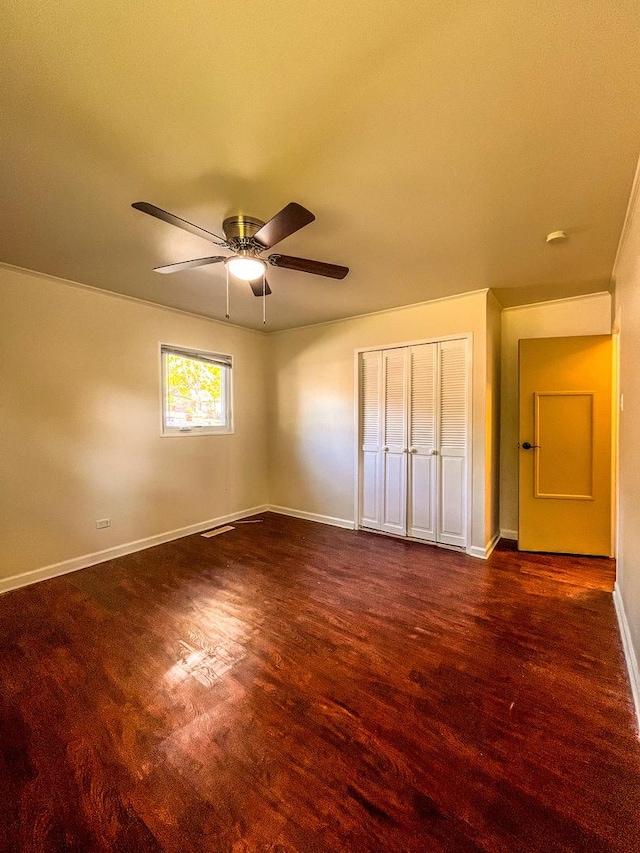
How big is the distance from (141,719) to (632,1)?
3.11 metres

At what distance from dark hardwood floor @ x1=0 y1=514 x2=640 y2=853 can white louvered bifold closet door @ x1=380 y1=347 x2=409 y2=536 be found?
45.9 inches

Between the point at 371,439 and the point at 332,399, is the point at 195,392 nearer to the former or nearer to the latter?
the point at 332,399

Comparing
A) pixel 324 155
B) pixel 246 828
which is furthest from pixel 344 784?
pixel 324 155

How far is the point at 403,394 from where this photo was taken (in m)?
3.84

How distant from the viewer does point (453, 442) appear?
3.53 m

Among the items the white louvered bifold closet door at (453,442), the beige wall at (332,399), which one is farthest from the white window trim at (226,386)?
the white louvered bifold closet door at (453,442)

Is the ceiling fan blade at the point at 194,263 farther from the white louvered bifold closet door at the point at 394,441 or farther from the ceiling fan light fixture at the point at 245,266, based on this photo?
the white louvered bifold closet door at the point at 394,441

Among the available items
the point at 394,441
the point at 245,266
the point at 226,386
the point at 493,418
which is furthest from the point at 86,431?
the point at 493,418

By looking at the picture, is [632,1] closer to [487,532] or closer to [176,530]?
[487,532]

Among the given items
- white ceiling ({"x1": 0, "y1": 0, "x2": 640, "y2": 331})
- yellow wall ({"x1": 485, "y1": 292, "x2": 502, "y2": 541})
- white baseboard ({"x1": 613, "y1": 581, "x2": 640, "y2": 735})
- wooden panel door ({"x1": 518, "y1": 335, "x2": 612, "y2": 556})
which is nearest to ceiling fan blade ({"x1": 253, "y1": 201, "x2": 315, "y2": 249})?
white ceiling ({"x1": 0, "y1": 0, "x2": 640, "y2": 331})

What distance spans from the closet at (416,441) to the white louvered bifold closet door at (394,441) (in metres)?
0.01

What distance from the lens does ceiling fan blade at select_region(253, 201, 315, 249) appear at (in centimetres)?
158

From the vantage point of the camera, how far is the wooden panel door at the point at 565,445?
3.25 meters

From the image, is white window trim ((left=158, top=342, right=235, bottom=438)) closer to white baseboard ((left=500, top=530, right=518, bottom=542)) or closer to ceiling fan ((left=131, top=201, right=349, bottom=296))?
ceiling fan ((left=131, top=201, right=349, bottom=296))
